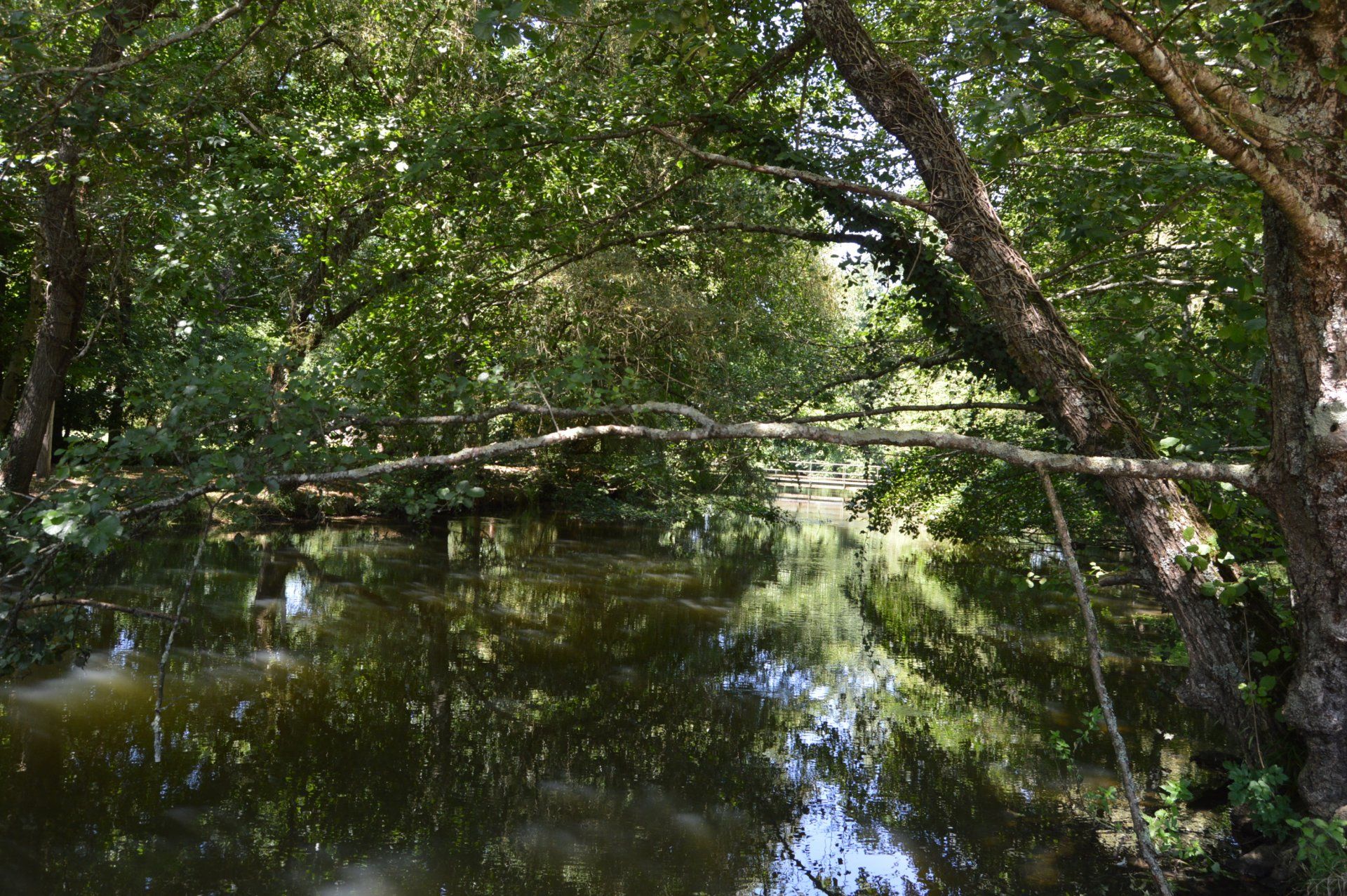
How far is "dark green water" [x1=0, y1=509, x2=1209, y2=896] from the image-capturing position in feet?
15.7

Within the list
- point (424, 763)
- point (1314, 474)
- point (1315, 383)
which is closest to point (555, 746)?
point (424, 763)

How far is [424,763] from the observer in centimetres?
612

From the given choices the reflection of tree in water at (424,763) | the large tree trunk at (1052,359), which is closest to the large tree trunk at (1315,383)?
the large tree trunk at (1052,359)

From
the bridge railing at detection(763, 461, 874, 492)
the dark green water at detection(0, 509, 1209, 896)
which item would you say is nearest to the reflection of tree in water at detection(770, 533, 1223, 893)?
the dark green water at detection(0, 509, 1209, 896)

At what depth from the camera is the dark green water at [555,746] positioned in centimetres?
479

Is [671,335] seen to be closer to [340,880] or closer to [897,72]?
[897,72]

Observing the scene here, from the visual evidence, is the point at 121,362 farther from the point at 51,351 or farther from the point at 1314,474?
the point at 1314,474

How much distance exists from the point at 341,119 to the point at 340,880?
23.6 feet

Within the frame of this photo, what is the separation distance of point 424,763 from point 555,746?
954 millimetres

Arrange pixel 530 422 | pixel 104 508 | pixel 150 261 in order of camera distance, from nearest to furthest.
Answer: pixel 104 508 < pixel 150 261 < pixel 530 422

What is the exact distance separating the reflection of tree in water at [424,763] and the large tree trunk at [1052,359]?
264 cm

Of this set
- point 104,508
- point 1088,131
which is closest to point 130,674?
point 104,508

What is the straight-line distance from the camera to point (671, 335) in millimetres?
11352

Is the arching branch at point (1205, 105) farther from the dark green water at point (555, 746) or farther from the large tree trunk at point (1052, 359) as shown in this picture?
the dark green water at point (555, 746)
